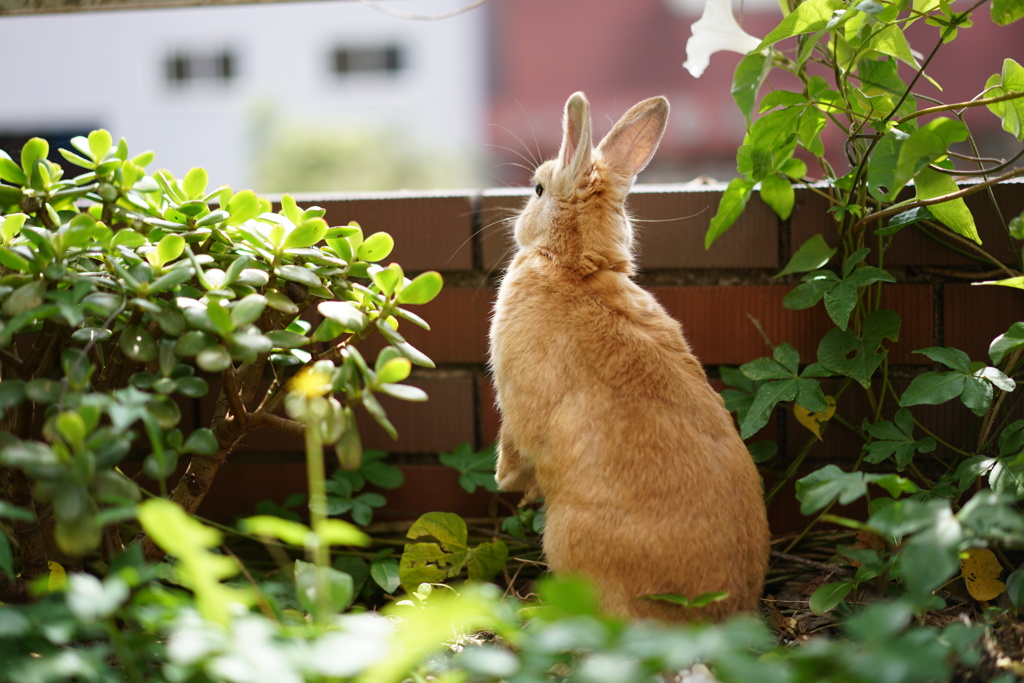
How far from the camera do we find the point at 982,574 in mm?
1608

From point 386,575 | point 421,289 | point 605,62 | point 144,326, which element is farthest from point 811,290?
point 605,62

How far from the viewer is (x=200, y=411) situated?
7.14ft

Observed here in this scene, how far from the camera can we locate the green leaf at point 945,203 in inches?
63.7

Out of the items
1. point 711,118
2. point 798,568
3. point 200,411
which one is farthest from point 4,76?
point 798,568

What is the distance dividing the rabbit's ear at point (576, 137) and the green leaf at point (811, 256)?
54 cm

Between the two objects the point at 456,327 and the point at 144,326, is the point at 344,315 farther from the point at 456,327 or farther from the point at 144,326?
the point at 456,327

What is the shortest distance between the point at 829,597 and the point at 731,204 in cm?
88

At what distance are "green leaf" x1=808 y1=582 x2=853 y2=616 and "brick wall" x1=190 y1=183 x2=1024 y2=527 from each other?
0.59 meters

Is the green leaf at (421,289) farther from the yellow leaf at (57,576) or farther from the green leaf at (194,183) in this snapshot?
the yellow leaf at (57,576)

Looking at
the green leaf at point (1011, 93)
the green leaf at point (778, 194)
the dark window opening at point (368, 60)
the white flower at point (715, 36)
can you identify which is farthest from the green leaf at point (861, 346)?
the dark window opening at point (368, 60)

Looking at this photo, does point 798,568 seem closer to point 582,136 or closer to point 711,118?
point 582,136

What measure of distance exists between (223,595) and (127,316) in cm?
64

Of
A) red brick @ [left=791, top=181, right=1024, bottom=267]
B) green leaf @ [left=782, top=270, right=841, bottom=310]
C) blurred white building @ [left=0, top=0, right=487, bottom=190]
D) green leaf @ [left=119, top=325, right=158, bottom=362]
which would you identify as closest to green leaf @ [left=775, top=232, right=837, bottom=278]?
green leaf @ [left=782, top=270, right=841, bottom=310]

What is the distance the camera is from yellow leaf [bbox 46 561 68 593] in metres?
1.50
